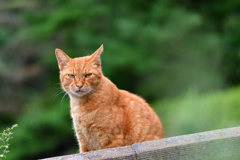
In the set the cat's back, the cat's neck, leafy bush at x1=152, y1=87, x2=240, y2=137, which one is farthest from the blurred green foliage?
the cat's neck

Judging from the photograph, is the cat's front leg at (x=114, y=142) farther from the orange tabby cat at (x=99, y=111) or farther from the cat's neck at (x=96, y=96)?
the cat's neck at (x=96, y=96)

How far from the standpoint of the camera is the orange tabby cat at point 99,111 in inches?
87.9

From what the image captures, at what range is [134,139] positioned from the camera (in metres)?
2.29

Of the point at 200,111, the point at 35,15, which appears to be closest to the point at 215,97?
the point at 200,111

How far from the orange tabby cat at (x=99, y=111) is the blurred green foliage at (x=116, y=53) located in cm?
287

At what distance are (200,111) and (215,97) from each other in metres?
0.44

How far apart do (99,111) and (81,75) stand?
27 centimetres

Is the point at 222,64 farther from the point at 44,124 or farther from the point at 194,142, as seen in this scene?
the point at 194,142

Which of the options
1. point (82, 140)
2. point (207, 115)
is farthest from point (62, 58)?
point (207, 115)

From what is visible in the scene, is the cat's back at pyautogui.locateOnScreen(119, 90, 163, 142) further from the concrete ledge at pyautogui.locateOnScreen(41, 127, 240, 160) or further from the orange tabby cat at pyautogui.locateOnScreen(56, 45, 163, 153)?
the concrete ledge at pyautogui.locateOnScreen(41, 127, 240, 160)

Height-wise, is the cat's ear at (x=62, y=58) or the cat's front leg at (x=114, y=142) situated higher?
the cat's ear at (x=62, y=58)

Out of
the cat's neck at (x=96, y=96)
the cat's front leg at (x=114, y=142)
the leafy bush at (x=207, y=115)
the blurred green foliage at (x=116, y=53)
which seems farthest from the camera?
the blurred green foliage at (x=116, y=53)

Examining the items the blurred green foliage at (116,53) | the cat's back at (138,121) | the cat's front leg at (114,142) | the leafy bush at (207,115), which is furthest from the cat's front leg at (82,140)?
the blurred green foliage at (116,53)

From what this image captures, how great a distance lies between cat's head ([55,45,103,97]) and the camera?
228 cm
